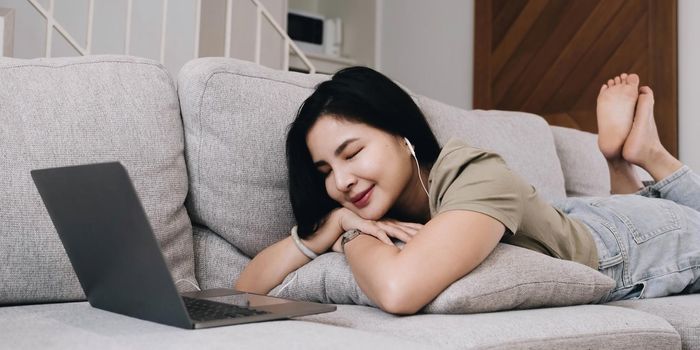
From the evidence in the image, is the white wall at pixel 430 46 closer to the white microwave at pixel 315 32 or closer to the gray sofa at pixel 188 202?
the white microwave at pixel 315 32

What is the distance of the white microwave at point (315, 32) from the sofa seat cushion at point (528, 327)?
342cm

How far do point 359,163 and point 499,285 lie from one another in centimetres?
42

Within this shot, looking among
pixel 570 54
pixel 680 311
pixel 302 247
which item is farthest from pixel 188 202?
pixel 570 54

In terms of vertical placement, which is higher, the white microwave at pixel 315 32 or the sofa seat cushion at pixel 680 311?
the white microwave at pixel 315 32

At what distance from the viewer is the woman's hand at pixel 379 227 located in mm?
1282

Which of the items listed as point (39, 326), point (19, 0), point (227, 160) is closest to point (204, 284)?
point (227, 160)

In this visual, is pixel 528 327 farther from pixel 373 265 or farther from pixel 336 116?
pixel 336 116

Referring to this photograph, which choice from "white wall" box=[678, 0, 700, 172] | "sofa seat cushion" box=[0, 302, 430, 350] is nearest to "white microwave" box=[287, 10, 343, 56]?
"white wall" box=[678, 0, 700, 172]

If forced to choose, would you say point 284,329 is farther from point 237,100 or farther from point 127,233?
point 237,100

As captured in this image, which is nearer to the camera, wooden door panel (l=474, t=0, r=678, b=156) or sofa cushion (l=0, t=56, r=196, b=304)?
sofa cushion (l=0, t=56, r=196, b=304)

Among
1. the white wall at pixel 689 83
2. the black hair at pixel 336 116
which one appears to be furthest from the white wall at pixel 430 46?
the black hair at pixel 336 116

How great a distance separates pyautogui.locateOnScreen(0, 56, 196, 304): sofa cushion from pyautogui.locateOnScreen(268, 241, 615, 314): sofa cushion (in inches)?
10.6

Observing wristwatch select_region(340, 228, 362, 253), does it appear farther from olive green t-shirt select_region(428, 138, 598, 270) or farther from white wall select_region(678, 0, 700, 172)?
white wall select_region(678, 0, 700, 172)

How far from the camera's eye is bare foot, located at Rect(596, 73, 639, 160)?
2.03 m
